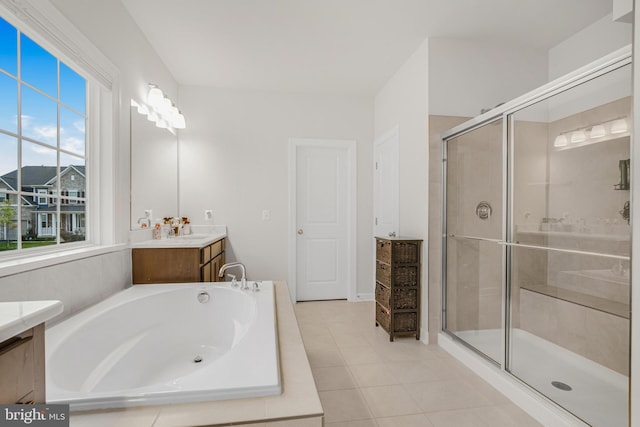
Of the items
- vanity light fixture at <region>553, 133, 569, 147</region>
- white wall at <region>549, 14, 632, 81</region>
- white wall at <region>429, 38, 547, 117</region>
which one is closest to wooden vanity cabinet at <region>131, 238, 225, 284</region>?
white wall at <region>429, 38, 547, 117</region>

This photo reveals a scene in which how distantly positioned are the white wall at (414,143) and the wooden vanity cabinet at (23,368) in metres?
2.56

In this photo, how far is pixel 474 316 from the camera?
2.50 metres

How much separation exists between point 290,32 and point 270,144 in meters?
1.42

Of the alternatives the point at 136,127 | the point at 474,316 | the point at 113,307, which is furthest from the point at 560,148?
the point at 136,127

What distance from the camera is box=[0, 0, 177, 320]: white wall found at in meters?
1.46

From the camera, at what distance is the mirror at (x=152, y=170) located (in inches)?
98.9

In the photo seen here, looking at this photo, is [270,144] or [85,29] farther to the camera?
[270,144]

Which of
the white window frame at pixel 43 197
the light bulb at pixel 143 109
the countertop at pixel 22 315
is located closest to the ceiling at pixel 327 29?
the light bulb at pixel 143 109

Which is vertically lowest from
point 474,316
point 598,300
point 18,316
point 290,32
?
point 474,316

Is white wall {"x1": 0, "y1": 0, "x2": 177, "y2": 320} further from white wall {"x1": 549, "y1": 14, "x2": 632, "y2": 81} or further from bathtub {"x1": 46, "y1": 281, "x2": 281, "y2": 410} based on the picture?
white wall {"x1": 549, "y1": 14, "x2": 632, "y2": 81}

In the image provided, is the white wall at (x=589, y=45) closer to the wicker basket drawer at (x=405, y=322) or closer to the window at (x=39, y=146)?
the wicker basket drawer at (x=405, y=322)

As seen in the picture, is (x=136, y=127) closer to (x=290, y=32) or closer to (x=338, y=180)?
(x=290, y=32)

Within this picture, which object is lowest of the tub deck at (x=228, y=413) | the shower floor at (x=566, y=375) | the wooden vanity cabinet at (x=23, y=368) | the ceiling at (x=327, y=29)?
the shower floor at (x=566, y=375)

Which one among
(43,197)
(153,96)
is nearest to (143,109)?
(153,96)
